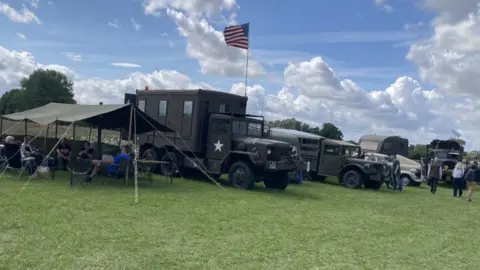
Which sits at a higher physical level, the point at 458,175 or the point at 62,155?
the point at 458,175

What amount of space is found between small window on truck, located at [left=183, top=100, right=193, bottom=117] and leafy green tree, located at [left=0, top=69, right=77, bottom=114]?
4886 cm

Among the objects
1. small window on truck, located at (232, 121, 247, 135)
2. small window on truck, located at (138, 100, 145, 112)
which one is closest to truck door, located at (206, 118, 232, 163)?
small window on truck, located at (232, 121, 247, 135)

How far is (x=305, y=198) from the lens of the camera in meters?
13.6

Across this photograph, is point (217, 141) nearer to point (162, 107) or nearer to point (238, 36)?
point (162, 107)

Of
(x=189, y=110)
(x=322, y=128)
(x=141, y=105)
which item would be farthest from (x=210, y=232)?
(x=322, y=128)

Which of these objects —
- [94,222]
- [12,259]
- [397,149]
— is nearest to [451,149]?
[397,149]

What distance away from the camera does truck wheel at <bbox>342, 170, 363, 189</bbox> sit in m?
18.2

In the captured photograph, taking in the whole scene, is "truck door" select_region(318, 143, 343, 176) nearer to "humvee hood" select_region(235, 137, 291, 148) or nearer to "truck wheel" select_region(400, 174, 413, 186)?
"humvee hood" select_region(235, 137, 291, 148)

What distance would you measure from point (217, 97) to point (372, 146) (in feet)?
54.1

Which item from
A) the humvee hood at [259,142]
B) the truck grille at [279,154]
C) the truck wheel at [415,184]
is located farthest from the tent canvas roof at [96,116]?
the truck wheel at [415,184]

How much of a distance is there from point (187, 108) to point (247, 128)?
2.14 metres

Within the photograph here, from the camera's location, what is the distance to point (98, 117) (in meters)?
14.1

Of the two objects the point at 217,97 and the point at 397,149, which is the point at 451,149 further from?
the point at 217,97

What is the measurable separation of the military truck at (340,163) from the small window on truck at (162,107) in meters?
3.71
